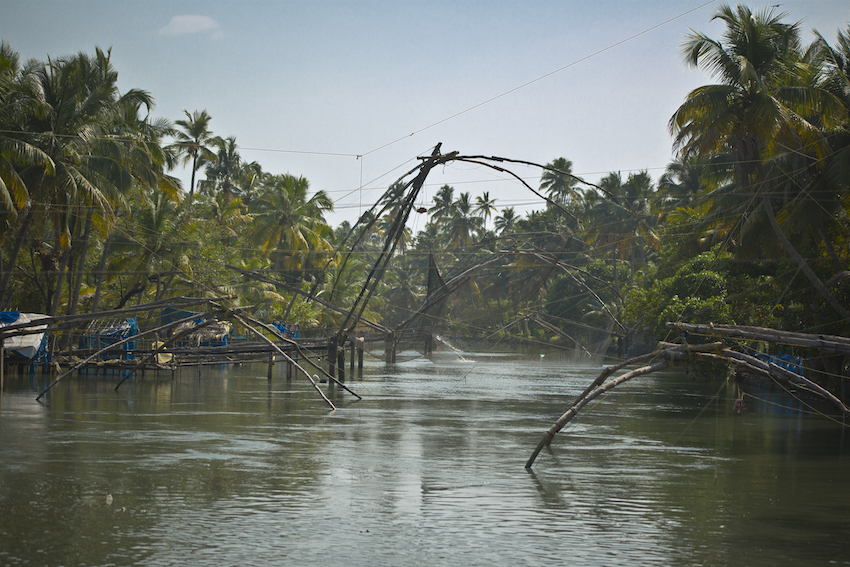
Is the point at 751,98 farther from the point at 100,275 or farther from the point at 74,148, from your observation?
the point at 100,275

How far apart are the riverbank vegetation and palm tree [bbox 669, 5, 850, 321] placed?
5 cm

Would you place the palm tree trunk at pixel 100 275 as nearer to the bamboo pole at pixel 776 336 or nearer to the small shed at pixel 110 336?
the small shed at pixel 110 336

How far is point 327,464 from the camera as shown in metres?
12.8

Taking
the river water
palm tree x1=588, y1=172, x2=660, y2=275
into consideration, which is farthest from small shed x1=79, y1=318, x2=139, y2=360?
palm tree x1=588, y1=172, x2=660, y2=275

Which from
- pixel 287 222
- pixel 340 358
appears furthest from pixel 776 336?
pixel 287 222

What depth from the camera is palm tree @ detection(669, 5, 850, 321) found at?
64.6 feet

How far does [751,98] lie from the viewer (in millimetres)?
20859

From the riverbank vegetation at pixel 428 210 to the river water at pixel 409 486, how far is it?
11.3 ft

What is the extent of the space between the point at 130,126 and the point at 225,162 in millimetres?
21336

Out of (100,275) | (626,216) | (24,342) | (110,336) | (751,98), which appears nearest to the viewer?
(751,98)

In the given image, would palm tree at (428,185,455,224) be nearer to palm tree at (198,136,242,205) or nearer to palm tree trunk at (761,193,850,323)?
palm tree at (198,136,242,205)

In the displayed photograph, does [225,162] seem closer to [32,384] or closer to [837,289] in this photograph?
[32,384]

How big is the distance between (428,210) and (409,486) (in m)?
22.1

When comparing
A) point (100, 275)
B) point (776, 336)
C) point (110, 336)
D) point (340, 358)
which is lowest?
point (340, 358)
